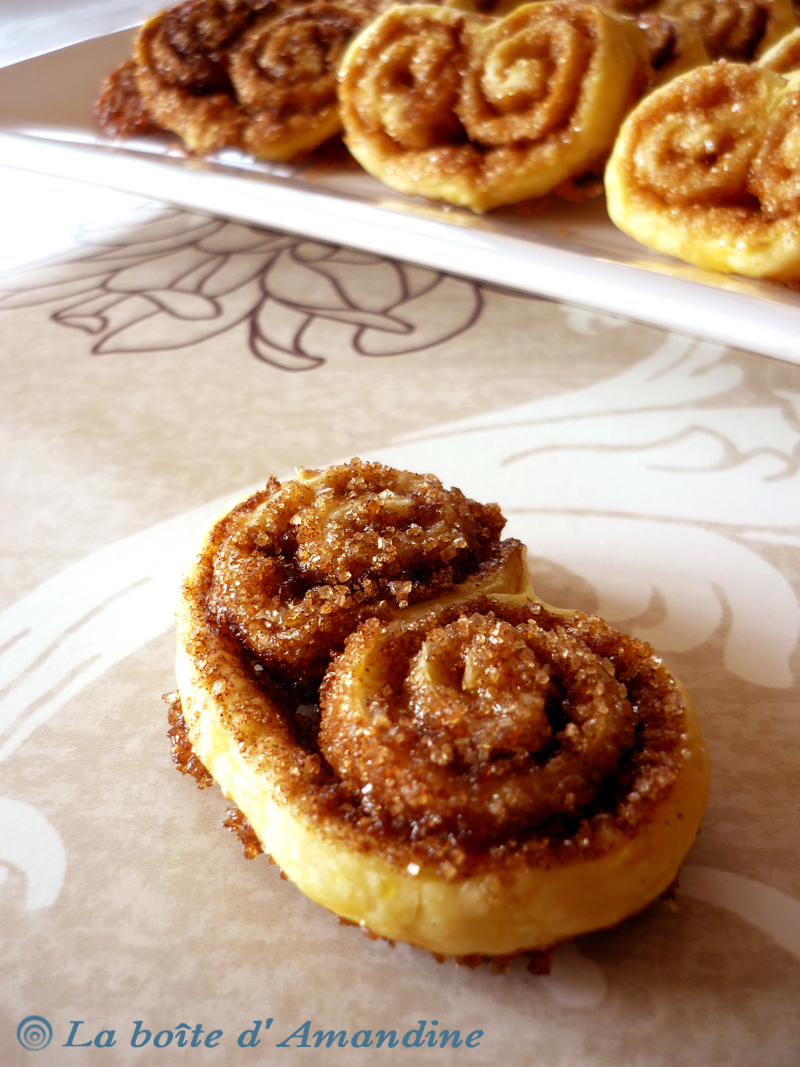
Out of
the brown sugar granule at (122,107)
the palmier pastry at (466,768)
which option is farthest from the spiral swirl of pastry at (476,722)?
the brown sugar granule at (122,107)

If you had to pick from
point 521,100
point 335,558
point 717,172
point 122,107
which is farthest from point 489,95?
point 335,558

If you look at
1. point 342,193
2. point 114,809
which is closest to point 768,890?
point 114,809

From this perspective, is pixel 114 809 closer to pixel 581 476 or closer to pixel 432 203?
pixel 581 476

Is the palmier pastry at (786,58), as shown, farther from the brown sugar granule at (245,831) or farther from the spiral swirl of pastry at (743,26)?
the brown sugar granule at (245,831)

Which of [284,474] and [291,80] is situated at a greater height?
[291,80]

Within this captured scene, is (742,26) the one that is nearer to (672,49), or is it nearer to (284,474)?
(672,49)

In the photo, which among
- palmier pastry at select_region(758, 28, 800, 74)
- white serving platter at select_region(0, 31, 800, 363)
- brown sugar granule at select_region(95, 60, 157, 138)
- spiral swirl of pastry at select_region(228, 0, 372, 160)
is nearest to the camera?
white serving platter at select_region(0, 31, 800, 363)

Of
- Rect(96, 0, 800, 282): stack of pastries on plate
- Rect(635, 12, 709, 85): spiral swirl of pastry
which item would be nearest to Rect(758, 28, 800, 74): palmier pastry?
Rect(96, 0, 800, 282): stack of pastries on plate

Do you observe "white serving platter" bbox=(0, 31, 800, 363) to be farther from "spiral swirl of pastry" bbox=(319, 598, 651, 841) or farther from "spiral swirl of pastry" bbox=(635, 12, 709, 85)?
"spiral swirl of pastry" bbox=(319, 598, 651, 841)
